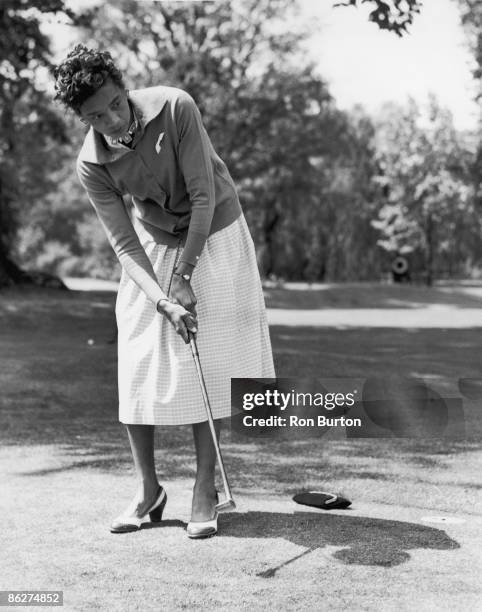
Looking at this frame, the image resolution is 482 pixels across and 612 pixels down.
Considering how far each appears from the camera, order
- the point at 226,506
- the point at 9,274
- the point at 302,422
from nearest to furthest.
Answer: the point at 226,506
the point at 302,422
the point at 9,274

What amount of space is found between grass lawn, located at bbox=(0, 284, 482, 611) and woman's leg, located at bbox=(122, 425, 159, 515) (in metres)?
0.12

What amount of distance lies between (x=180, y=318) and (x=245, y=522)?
2.82ft

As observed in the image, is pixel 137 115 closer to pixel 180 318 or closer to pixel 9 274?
pixel 180 318

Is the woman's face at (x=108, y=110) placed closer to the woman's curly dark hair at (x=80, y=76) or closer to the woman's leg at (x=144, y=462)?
the woman's curly dark hair at (x=80, y=76)

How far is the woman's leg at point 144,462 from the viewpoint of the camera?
3.70 metres

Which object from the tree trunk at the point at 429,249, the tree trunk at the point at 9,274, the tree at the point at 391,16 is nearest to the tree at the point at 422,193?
the tree trunk at the point at 429,249

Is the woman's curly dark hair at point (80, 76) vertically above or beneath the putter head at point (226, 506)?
above

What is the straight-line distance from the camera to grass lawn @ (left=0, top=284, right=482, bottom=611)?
290 centimetres

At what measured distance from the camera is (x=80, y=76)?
328 cm

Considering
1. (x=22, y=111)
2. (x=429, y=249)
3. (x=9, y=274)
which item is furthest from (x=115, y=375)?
(x=429, y=249)

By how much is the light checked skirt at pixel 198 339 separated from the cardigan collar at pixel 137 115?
1.26 feet

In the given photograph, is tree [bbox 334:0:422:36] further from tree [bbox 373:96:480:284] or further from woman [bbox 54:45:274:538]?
tree [bbox 373:96:480:284]

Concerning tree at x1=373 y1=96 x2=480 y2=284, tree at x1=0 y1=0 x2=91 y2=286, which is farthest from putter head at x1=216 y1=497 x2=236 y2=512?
tree at x1=373 y1=96 x2=480 y2=284

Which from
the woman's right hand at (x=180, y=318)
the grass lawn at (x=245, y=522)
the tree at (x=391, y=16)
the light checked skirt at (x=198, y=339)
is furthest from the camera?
the tree at (x=391, y=16)
